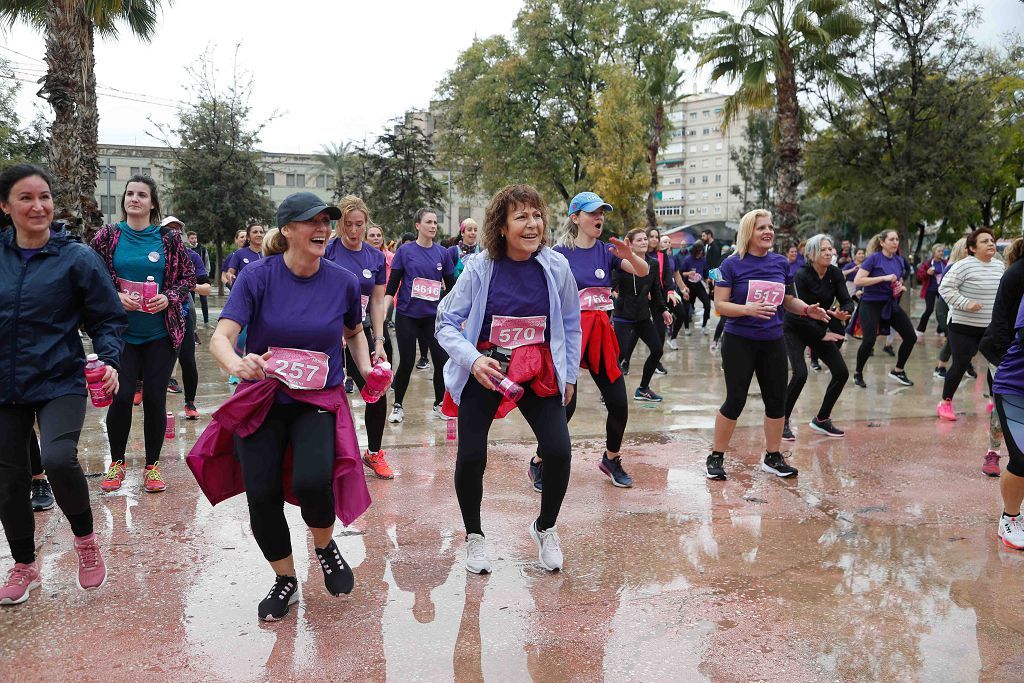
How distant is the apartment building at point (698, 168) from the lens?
117312 millimetres

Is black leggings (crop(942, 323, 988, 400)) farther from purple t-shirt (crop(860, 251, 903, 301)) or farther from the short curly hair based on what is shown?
the short curly hair

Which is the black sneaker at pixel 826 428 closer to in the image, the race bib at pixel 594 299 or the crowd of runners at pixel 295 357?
the crowd of runners at pixel 295 357

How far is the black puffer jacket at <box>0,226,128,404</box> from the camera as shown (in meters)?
3.75

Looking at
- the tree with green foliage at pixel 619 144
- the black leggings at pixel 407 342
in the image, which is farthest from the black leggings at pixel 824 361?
the tree with green foliage at pixel 619 144

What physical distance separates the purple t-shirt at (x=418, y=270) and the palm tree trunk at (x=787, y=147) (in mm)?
13719

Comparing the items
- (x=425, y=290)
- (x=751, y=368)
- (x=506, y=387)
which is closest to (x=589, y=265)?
(x=751, y=368)

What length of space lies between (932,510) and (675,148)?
122922 mm

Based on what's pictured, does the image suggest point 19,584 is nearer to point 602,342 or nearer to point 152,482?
point 152,482

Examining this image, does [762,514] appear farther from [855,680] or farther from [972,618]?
[855,680]

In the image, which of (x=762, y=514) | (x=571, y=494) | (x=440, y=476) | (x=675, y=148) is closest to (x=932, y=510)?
(x=762, y=514)

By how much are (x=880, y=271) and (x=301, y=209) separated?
8.97 meters

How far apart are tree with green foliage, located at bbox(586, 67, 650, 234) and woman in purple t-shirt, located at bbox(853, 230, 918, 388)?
19.7 meters

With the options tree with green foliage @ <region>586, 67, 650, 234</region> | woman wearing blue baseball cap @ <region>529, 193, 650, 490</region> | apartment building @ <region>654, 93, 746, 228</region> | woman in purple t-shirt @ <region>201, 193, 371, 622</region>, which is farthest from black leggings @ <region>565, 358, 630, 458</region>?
apartment building @ <region>654, 93, 746, 228</region>

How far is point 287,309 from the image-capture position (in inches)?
146
